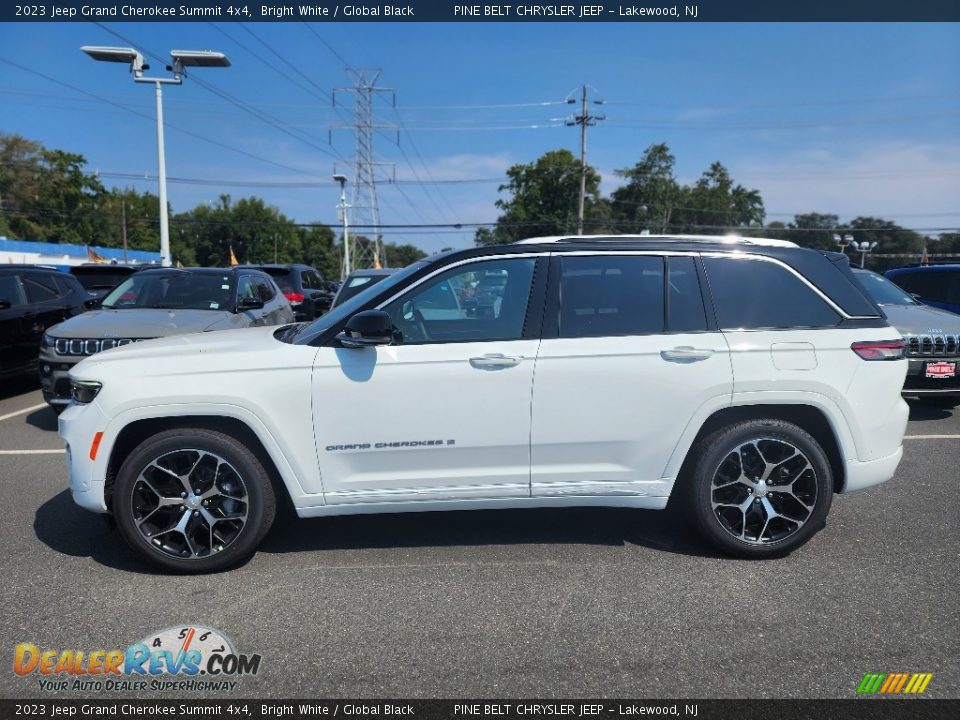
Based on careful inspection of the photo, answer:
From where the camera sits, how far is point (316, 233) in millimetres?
Answer: 114000

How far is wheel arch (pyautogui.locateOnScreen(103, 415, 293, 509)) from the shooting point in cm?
357

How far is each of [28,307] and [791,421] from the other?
9.34 m

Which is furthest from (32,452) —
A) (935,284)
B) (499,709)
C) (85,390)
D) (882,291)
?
(935,284)

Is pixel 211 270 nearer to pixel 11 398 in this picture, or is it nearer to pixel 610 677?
pixel 11 398

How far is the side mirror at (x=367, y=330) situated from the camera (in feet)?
11.2

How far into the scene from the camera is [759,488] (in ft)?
12.3

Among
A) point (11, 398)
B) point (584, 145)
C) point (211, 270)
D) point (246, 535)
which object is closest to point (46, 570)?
point (246, 535)

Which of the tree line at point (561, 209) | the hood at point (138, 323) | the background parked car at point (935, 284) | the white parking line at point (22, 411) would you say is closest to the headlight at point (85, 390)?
the hood at point (138, 323)

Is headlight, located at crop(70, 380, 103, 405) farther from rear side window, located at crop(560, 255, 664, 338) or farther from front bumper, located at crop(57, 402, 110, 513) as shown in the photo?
rear side window, located at crop(560, 255, 664, 338)

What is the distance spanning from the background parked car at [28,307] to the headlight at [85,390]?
5.82 m

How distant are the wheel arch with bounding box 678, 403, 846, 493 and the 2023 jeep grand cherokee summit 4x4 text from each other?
12mm

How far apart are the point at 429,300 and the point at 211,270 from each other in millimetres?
5760

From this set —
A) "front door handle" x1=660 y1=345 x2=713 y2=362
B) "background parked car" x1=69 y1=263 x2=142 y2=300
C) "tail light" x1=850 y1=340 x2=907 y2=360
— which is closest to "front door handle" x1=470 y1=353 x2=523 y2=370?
"front door handle" x1=660 y1=345 x2=713 y2=362

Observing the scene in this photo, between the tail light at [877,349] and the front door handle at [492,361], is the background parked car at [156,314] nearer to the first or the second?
the front door handle at [492,361]
